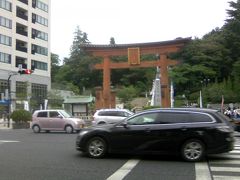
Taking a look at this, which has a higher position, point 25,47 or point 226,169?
point 25,47

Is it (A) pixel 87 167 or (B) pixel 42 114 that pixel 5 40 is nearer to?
(B) pixel 42 114

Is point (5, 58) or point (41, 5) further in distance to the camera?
point (41, 5)

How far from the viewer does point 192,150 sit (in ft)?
45.9

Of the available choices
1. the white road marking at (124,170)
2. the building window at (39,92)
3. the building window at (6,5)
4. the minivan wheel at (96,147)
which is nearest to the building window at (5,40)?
the building window at (6,5)

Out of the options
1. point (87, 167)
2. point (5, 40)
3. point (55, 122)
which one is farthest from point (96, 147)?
point (5, 40)

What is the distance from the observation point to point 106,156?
49.0 feet

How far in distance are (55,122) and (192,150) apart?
18048 millimetres

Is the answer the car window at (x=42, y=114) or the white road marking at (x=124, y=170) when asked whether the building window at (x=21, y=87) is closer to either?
the car window at (x=42, y=114)

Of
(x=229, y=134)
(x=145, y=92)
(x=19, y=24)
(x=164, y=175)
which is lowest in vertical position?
(x=164, y=175)

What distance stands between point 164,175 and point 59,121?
19892 millimetres

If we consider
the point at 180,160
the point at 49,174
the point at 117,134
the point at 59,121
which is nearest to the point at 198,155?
the point at 180,160

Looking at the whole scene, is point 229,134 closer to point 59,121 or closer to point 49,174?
point 49,174

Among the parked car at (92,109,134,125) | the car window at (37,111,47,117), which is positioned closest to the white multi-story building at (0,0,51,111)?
the car window at (37,111,47,117)

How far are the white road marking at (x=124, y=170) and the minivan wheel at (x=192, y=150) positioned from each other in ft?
4.85
